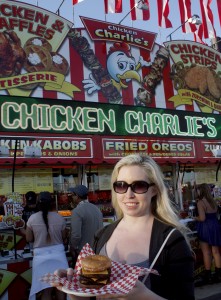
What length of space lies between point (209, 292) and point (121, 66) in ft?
23.1

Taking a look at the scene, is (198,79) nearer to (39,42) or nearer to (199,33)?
(199,33)

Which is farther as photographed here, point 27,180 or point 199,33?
point 199,33

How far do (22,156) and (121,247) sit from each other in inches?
249

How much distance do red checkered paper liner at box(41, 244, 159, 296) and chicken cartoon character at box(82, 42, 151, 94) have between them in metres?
8.32

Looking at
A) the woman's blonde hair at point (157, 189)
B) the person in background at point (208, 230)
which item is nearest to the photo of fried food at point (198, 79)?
the person in background at point (208, 230)

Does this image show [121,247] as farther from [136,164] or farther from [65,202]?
[65,202]

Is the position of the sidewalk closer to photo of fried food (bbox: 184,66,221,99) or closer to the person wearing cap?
the person wearing cap

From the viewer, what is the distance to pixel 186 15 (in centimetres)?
1195

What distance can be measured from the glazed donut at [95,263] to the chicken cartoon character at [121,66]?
8.26 meters

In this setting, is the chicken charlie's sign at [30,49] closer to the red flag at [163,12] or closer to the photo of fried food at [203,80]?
the red flag at [163,12]

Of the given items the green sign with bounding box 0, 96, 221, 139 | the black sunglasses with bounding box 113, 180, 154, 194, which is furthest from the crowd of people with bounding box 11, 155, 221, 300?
the green sign with bounding box 0, 96, 221, 139

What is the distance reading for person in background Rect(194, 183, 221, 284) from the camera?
5781 millimetres

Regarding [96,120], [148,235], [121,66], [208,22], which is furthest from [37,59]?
[148,235]

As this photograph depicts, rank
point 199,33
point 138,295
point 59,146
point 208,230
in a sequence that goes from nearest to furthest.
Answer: point 138,295 < point 208,230 < point 59,146 < point 199,33
